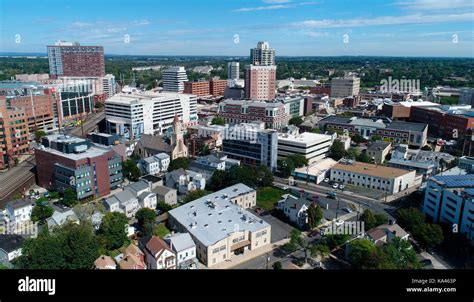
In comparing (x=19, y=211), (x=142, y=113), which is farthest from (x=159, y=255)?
(x=142, y=113)

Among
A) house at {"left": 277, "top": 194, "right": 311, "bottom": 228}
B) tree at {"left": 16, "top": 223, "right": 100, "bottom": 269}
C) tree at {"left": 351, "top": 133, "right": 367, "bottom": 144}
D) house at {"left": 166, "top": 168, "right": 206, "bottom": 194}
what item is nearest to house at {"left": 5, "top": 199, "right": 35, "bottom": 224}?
tree at {"left": 16, "top": 223, "right": 100, "bottom": 269}

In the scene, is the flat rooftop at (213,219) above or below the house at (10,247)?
above

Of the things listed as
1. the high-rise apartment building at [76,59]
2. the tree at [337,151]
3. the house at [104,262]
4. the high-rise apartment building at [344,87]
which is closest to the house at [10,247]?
the house at [104,262]

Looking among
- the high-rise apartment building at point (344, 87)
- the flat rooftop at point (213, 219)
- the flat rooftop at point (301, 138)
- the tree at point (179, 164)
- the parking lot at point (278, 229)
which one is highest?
the high-rise apartment building at point (344, 87)

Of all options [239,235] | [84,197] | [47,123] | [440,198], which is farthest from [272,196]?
[47,123]

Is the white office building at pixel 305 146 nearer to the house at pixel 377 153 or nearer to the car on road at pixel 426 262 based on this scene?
the house at pixel 377 153

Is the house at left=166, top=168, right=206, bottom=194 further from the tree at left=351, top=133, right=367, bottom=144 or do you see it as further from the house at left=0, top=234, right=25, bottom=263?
the tree at left=351, top=133, right=367, bottom=144

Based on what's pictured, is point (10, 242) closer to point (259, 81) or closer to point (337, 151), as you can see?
point (337, 151)
